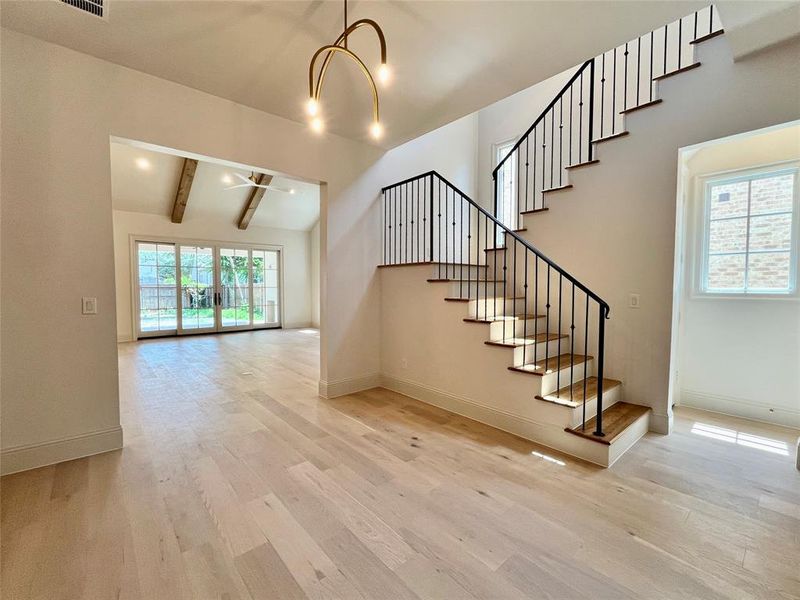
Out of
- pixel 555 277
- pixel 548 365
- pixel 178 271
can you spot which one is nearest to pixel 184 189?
pixel 178 271

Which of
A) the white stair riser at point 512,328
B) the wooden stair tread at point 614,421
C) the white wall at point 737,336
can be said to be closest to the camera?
the wooden stair tread at point 614,421

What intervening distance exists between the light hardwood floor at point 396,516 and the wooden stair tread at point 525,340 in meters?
0.76

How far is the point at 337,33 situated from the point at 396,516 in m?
2.91

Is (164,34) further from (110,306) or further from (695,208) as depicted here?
(695,208)

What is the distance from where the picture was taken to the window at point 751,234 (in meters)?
3.07

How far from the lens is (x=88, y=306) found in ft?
8.16

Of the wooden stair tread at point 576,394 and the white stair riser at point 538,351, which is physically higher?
the white stair riser at point 538,351

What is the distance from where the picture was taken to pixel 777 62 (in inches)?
91.6

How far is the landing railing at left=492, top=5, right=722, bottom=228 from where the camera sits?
3.54 metres

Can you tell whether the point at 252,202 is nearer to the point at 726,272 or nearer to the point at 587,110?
the point at 587,110

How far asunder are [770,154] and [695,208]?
0.64 m

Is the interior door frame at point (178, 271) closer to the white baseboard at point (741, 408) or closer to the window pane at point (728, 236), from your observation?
the white baseboard at point (741, 408)

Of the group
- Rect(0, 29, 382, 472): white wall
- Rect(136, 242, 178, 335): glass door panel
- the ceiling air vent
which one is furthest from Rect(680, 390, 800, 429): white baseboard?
Rect(136, 242, 178, 335): glass door panel

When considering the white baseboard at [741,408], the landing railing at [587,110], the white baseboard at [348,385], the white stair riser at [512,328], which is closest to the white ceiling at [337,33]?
the landing railing at [587,110]
